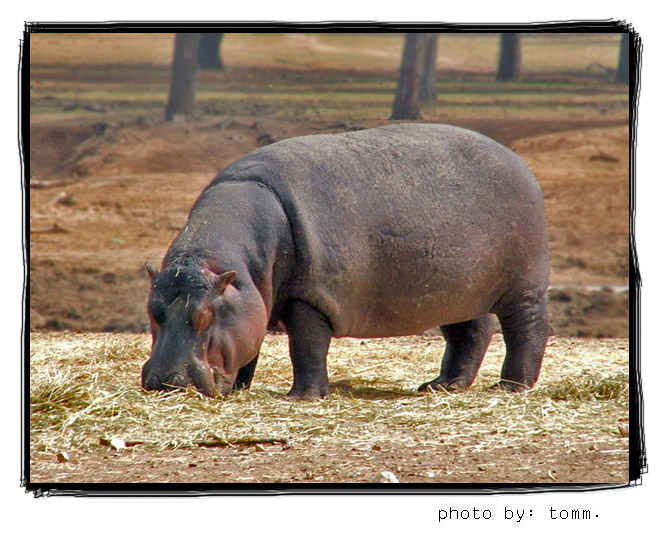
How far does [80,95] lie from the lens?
17406 millimetres

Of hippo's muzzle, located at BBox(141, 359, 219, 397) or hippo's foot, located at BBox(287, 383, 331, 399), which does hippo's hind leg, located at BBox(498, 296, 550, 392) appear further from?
hippo's muzzle, located at BBox(141, 359, 219, 397)

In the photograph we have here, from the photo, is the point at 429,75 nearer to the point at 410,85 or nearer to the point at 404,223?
the point at 410,85

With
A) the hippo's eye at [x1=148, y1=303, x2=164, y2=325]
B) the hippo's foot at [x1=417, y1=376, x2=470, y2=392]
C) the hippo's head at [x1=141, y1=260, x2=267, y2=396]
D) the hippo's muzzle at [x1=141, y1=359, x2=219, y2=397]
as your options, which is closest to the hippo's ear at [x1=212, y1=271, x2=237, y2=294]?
the hippo's head at [x1=141, y1=260, x2=267, y2=396]

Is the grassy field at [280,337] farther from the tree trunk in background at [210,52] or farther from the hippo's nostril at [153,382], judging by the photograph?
the tree trunk in background at [210,52]

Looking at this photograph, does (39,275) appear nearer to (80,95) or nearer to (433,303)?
(80,95)

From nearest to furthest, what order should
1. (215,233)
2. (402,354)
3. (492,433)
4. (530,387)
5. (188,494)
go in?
(188,494)
(492,433)
(215,233)
(530,387)
(402,354)

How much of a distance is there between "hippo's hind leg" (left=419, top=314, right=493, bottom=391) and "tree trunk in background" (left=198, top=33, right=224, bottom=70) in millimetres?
9660

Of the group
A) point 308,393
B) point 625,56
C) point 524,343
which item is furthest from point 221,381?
point 625,56

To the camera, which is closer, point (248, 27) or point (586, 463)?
point (586, 463)

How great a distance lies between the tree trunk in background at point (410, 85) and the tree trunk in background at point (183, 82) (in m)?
4.25

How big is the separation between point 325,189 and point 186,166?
33.2 ft

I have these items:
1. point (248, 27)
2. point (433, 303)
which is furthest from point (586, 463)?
point (248, 27)

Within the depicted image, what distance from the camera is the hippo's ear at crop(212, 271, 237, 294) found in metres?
6.77

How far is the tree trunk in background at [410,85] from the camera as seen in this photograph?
9.65 m
